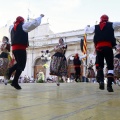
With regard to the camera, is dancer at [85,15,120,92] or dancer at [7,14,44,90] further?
dancer at [7,14,44,90]

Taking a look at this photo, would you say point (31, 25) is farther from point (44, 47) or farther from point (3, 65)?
point (44, 47)

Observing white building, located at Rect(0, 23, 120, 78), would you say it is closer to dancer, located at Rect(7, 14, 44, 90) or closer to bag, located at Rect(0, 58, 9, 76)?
bag, located at Rect(0, 58, 9, 76)

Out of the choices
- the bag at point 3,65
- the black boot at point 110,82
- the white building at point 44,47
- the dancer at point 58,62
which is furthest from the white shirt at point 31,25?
the white building at point 44,47

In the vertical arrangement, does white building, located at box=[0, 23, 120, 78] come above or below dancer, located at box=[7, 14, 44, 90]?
above

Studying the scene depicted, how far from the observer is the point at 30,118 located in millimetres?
1930

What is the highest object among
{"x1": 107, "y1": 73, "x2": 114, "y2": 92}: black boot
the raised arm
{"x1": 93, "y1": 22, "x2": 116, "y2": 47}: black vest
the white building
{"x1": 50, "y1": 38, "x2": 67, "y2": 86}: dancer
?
the white building

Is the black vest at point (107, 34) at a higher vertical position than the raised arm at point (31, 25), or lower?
lower

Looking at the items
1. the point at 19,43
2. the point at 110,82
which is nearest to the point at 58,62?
the point at 19,43

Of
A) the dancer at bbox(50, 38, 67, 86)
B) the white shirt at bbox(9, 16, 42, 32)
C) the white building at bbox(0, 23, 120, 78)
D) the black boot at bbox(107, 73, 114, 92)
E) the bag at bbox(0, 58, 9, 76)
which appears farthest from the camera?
the white building at bbox(0, 23, 120, 78)

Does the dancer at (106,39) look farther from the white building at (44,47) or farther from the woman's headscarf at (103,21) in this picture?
the white building at (44,47)

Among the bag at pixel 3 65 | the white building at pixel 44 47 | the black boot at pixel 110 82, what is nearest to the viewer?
the black boot at pixel 110 82

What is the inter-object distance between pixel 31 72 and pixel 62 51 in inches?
980

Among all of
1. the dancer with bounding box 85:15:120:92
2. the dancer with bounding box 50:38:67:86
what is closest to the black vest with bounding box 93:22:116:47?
the dancer with bounding box 85:15:120:92

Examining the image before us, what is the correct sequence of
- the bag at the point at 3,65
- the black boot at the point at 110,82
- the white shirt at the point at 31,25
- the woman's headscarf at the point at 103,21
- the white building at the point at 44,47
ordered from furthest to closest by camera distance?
the white building at the point at 44,47
the bag at the point at 3,65
the woman's headscarf at the point at 103,21
the white shirt at the point at 31,25
the black boot at the point at 110,82
